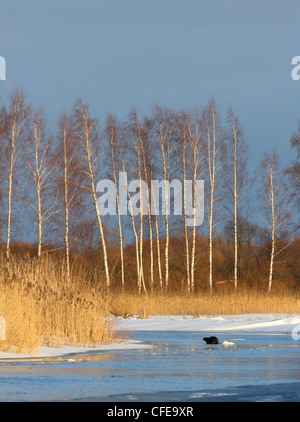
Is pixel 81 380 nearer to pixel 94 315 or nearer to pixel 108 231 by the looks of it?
pixel 94 315

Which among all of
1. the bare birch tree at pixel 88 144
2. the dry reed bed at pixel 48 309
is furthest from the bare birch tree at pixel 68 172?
the dry reed bed at pixel 48 309

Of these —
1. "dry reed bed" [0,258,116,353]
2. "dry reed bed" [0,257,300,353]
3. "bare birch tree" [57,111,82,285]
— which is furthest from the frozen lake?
"bare birch tree" [57,111,82,285]

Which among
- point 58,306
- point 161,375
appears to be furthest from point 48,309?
point 161,375

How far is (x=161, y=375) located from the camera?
11.2m

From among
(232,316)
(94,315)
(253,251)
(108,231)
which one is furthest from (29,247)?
(94,315)
